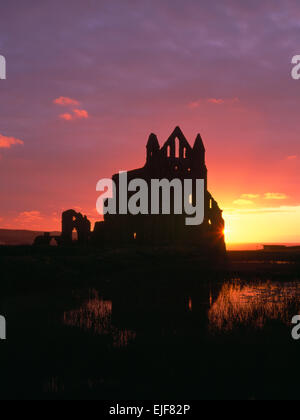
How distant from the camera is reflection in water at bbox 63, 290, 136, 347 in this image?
10565mm

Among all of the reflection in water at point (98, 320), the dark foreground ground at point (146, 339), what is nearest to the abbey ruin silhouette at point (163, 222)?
the dark foreground ground at point (146, 339)

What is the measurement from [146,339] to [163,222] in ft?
105

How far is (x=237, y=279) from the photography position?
81.1 ft

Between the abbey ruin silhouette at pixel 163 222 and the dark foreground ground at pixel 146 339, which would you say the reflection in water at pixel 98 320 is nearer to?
the dark foreground ground at pixel 146 339

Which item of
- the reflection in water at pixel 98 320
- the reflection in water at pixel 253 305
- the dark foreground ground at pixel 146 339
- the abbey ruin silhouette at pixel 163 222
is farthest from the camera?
the abbey ruin silhouette at pixel 163 222

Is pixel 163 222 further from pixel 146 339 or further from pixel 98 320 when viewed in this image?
pixel 146 339

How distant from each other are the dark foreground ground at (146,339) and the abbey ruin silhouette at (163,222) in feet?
62.6

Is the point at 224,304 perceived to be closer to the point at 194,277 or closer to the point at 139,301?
the point at 139,301

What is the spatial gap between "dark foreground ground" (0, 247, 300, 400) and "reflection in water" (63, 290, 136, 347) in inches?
1.3

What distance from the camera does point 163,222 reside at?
42.2 m

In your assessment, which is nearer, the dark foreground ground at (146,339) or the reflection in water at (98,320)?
the dark foreground ground at (146,339)

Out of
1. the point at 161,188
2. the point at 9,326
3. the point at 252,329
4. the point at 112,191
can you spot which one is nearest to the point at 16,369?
the point at 9,326

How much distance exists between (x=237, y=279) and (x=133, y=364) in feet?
57.3

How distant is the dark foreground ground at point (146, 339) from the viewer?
287 inches
